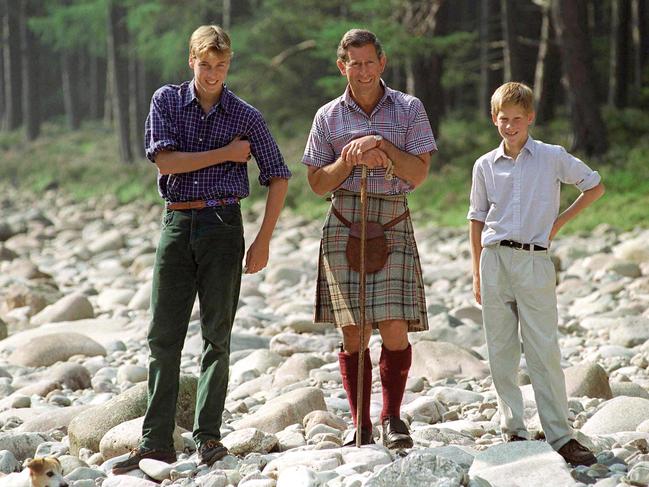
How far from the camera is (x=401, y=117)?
460 cm

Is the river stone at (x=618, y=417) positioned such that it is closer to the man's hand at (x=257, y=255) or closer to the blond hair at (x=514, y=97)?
the blond hair at (x=514, y=97)

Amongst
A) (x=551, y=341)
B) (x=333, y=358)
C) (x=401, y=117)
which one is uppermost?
(x=401, y=117)

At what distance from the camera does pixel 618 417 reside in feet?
17.0

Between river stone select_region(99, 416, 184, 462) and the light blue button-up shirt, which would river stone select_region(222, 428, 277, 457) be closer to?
river stone select_region(99, 416, 184, 462)

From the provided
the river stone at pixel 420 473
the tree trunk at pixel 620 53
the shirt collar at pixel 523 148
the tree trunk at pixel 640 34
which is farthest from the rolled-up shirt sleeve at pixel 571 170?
the tree trunk at pixel 640 34

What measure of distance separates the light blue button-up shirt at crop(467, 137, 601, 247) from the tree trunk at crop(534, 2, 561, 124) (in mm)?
15487

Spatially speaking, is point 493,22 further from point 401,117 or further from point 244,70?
point 401,117

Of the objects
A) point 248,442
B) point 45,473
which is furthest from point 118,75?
point 45,473

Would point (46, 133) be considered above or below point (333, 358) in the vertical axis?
above

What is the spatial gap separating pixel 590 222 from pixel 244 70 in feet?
34.0

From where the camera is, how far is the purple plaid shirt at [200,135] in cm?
448

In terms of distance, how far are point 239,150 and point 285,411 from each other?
1.58 meters

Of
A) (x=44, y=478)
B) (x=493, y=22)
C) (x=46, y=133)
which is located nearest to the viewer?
(x=44, y=478)

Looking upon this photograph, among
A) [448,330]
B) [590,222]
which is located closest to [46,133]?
[590,222]
